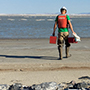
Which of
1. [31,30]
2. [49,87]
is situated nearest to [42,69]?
[49,87]

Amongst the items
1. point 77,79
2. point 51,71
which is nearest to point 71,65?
point 51,71

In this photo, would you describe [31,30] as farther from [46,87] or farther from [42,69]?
[46,87]

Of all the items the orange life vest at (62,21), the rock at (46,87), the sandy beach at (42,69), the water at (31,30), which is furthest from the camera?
the water at (31,30)

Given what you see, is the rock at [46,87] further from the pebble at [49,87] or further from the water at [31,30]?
the water at [31,30]

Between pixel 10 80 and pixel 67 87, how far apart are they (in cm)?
160

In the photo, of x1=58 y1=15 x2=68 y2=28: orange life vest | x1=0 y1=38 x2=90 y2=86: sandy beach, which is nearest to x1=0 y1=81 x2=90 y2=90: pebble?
x1=0 y1=38 x2=90 y2=86: sandy beach

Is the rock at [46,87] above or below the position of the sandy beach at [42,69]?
above

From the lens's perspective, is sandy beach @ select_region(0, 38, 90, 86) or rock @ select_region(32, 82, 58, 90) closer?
rock @ select_region(32, 82, 58, 90)

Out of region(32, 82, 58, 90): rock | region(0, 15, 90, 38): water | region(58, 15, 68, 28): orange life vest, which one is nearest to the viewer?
region(32, 82, 58, 90): rock

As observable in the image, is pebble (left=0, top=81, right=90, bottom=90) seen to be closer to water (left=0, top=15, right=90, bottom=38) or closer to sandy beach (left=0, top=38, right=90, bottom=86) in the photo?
sandy beach (left=0, top=38, right=90, bottom=86)

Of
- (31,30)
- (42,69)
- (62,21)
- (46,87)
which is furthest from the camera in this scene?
(31,30)

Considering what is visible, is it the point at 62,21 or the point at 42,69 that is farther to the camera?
the point at 62,21

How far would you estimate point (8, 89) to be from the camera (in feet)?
17.4

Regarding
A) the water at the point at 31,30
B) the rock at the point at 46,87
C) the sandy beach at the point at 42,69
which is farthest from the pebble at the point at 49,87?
the water at the point at 31,30
